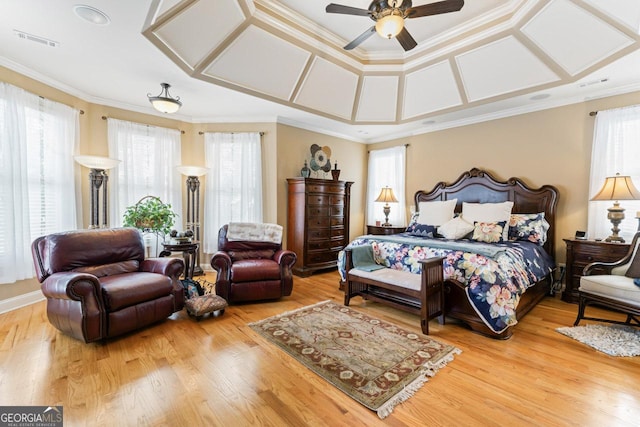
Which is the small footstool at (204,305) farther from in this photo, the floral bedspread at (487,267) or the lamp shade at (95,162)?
the lamp shade at (95,162)

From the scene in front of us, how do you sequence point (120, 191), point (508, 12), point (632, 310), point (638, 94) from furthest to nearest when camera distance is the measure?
point (120, 191), point (638, 94), point (508, 12), point (632, 310)

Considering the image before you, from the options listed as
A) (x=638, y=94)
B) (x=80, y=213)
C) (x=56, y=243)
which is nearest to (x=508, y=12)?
(x=638, y=94)

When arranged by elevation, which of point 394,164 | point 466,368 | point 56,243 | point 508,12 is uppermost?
point 508,12

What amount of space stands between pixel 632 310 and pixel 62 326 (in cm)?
508

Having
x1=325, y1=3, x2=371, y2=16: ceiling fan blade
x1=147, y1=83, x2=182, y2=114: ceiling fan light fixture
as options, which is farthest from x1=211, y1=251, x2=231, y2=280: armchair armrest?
x1=325, y1=3, x2=371, y2=16: ceiling fan blade

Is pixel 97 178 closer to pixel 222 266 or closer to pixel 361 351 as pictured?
pixel 222 266

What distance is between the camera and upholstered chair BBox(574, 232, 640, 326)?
2430mm

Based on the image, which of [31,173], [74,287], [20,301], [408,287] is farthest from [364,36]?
[20,301]

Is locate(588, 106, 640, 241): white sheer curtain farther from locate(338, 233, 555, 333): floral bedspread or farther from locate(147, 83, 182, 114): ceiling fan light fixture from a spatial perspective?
locate(147, 83, 182, 114): ceiling fan light fixture

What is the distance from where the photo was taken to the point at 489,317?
8.27 ft

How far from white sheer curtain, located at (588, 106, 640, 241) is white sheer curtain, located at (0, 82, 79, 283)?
706cm

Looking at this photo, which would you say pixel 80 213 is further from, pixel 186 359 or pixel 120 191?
pixel 186 359

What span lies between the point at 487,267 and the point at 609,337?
1.28 metres

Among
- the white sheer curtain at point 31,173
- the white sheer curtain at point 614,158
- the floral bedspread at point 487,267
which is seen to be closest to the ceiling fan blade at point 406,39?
the floral bedspread at point 487,267
